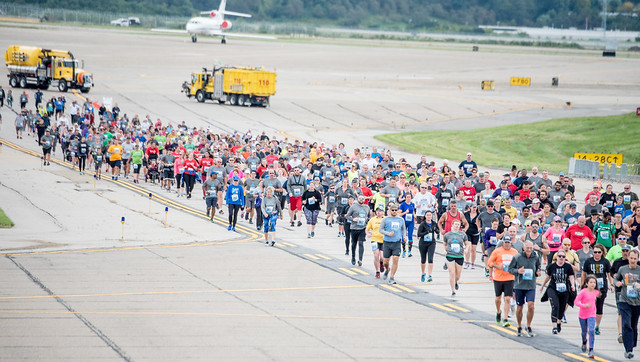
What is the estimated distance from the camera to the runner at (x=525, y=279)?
46.1ft

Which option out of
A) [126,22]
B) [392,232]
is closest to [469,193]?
[392,232]

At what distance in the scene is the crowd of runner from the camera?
1433 centimetres

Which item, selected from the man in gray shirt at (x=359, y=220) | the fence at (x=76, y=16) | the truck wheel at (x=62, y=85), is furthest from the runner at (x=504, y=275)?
the fence at (x=76, y=16)

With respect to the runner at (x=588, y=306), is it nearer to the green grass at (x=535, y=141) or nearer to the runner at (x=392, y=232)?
the runner at (x=392, y=232)

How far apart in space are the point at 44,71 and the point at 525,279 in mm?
48134

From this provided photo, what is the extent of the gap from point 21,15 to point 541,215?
120252 millimetres

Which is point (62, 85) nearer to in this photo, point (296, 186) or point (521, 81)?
point (296, 186)

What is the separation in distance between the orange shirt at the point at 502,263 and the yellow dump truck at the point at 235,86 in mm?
42198

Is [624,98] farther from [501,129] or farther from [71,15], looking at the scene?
[71,15]

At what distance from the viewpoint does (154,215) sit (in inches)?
982

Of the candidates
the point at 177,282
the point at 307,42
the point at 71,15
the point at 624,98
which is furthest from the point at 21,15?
the point at 177,282

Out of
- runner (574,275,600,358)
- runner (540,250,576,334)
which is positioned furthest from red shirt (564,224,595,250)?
runner (574,275,600,358)

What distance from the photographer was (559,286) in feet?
46.9

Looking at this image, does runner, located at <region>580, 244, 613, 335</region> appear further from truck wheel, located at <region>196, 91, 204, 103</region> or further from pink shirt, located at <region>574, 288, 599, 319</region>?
truck wheel, located at <region>196, 91, 204, 103</region>
